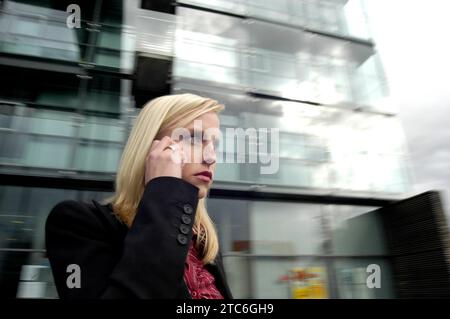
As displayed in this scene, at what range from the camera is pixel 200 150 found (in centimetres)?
89

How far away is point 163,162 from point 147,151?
0.14m

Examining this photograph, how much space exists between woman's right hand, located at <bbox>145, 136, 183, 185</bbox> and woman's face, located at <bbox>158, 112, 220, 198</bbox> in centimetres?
8

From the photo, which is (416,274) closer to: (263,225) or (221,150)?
(263,225)

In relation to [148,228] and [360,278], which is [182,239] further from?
[360,278]

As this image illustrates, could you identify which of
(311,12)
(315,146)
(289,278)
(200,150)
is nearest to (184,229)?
(200,150)

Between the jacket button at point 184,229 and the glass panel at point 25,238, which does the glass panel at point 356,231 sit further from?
the jacket button at point 184,229

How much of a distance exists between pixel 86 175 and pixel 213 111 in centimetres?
311

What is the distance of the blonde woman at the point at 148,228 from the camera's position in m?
0.59

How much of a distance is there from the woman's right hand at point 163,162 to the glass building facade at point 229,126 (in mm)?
3034

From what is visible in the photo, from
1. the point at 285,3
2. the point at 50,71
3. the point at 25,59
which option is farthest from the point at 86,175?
the point at 285,3

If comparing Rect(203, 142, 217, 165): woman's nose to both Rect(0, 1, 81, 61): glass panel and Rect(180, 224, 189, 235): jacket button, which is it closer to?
Rect(180, 224, 189, 235): jacket button

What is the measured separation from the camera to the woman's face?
33.4 inches

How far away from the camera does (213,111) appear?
3.44 ft
